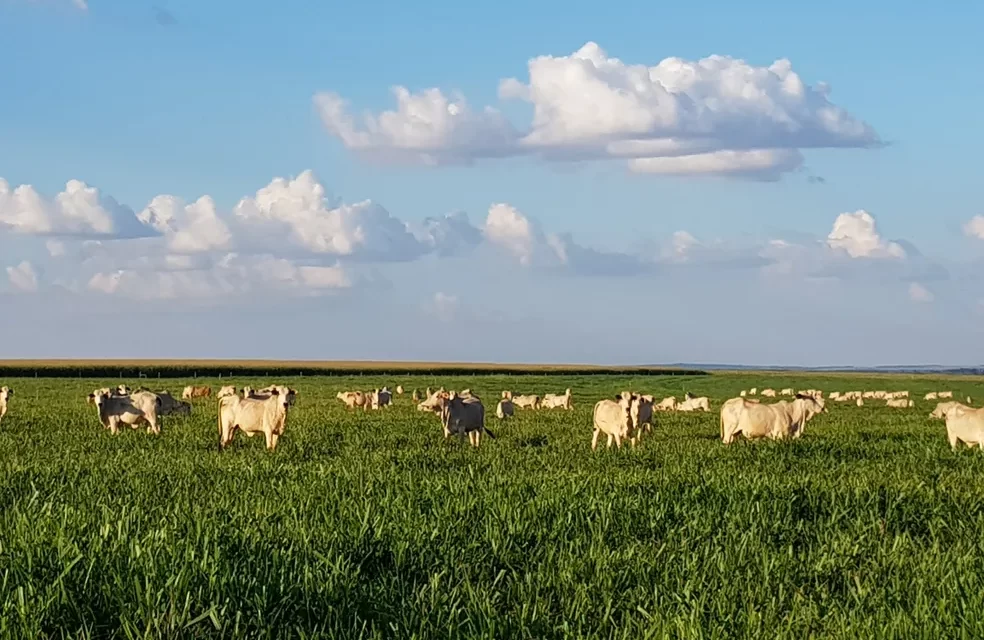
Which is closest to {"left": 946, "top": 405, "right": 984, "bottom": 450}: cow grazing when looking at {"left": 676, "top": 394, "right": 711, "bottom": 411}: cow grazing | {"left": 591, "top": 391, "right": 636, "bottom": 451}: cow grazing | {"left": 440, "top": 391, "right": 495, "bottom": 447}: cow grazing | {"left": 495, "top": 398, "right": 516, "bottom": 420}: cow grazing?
{"left": 591, "top": 391, "right": 636, "bottom": 451}: cow grazing

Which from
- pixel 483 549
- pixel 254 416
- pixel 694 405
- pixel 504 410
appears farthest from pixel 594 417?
pixel 694 405

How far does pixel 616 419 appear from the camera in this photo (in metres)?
21.9

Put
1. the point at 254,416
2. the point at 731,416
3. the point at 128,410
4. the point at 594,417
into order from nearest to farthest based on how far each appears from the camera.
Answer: the point at 254,416 → the point at 731,416 → the point at 594,417 → the point at 128,410

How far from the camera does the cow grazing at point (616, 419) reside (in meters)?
21.7

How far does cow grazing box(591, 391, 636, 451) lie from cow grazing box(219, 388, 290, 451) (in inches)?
250

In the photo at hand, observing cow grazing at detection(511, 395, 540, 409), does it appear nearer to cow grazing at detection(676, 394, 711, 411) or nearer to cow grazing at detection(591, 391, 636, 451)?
cow grazing at detection(676, 394, 711, 411)

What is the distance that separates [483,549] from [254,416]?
13149 millimetres

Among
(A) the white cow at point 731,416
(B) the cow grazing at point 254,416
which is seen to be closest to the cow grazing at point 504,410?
(A) the white cow at point 731,416

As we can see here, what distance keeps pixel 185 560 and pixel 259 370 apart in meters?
110

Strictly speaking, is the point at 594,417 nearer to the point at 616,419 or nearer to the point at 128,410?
the point at 616,419

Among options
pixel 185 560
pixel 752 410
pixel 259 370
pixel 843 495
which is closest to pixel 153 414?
pixel 752 410

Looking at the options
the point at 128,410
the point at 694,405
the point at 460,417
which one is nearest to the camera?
the point at 460,417

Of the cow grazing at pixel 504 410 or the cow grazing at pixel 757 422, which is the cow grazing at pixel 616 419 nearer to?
the cow grazing at pixel 757 422

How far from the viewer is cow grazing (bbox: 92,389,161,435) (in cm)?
2427
